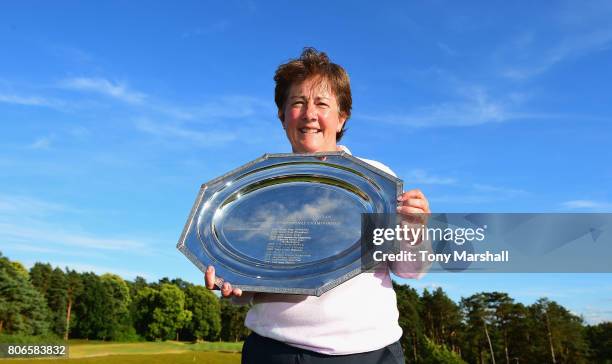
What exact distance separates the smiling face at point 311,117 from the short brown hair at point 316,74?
66 millimetres

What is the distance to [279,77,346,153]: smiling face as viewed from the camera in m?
4.02

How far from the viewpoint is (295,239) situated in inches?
137

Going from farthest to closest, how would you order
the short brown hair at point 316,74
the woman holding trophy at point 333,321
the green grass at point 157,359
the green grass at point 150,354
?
the green grass at point 150,354 → the green grass at point 157,359 → the short brown hair at point 316,74 → the woman holding trophy at point 333,321

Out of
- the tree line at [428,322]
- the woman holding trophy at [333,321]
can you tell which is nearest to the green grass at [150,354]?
the tree line at [428,322]

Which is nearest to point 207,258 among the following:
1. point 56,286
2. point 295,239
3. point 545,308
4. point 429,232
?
point 295,239

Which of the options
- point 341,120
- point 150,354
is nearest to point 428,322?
point 150,354

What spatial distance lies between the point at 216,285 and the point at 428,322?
62.1 meters

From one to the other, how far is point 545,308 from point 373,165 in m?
60.3

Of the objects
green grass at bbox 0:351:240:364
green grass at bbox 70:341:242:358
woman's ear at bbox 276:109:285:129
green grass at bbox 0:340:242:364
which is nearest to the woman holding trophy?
woman's ear at bbox 276:109:285:129

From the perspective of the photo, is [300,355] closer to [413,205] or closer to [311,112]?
[413,205]

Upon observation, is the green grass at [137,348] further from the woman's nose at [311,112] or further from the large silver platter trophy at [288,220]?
the woman's nose at [311,112]

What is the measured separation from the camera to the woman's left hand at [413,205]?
329 cm

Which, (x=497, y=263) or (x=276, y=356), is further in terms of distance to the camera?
(x=497, y=263)

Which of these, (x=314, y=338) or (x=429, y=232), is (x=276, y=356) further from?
(x=429, y=232)
